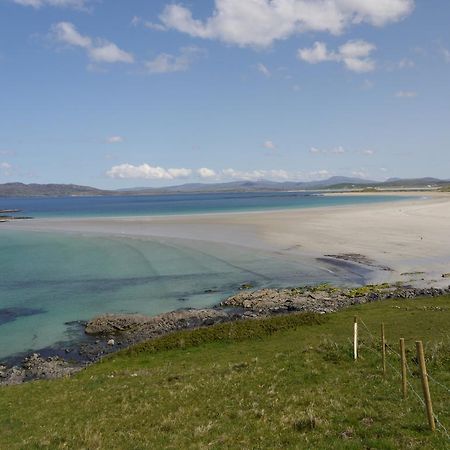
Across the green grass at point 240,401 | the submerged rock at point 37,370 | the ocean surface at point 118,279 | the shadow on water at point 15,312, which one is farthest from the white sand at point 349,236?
the shadow on water at point 15,312

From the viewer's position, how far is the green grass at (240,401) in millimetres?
12266

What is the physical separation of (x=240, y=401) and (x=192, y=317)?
19908 millimetres

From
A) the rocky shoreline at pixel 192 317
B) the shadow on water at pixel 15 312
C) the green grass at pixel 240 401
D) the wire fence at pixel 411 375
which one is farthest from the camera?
the shadow on water at pixel 15 312

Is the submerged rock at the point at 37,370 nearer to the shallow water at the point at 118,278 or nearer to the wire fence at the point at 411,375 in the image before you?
the shallow water at the point at 118,278

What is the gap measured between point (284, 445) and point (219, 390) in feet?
18.9

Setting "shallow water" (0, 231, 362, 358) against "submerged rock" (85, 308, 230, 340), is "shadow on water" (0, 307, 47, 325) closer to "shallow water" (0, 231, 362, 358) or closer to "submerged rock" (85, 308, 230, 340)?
"shallow water" (0, 231, 362, 358)

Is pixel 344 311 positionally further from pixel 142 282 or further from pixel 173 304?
pixel 142 282

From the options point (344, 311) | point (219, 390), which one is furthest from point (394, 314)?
point (219, 390)

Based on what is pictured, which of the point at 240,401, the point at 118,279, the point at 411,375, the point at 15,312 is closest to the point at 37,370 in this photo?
the point at 15,312

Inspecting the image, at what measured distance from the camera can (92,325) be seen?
34.1 metres

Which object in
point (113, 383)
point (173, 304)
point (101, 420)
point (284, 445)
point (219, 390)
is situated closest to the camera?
point (284, 445)

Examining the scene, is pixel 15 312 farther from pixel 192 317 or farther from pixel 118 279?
pixel 192 317

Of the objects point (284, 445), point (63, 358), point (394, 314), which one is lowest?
point (63, 358)

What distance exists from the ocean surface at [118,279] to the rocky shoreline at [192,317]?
7.38 feet
